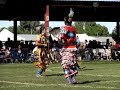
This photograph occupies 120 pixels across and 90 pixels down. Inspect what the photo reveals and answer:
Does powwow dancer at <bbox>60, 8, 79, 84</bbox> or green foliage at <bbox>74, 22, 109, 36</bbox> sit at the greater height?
green foliage at <bbox>74, 22, 109, 36</bbox>

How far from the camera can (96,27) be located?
152 meters

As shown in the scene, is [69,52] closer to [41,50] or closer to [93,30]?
[41,50]

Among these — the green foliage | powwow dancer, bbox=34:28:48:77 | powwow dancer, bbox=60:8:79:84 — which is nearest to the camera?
powwow dancer, bbox=60:8:79:84

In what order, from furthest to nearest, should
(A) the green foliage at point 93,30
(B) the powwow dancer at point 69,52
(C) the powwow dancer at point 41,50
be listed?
(A) the green foliage at point 93,30
(C) the powwow dancer at point 41,50
(B) the powwow dancer at point 69,52

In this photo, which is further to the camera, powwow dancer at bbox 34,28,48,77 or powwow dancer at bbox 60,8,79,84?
powwow dancer at bbox 34,28,48,77

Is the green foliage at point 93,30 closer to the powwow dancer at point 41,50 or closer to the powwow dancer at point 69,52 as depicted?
the powwow dancer at point 41,50

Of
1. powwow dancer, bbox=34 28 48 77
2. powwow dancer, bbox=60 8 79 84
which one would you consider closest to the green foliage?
powwow dancer, bbox=34 28 48 77

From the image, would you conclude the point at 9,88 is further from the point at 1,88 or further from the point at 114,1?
the point at 114,1

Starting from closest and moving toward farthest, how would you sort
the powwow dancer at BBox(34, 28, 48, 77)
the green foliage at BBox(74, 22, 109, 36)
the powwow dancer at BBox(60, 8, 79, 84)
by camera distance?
the powwow dancer at BBox(60, 8, 79, 84) → the powwow dancer at BBox(34, 28, 48, 77) → the green foliage at BBox(74, 22, 109, 36)

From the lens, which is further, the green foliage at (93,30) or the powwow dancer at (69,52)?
the green foliage at (93,30)

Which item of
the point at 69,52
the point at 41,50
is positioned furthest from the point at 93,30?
Answer: the point at 69,52

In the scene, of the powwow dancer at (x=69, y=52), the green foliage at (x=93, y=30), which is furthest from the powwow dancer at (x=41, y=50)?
the green foliage at (x=93, y=30)

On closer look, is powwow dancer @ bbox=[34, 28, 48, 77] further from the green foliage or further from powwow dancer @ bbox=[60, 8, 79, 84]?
the green foliage

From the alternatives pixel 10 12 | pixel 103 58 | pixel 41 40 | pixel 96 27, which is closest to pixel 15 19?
pixel 10 12
